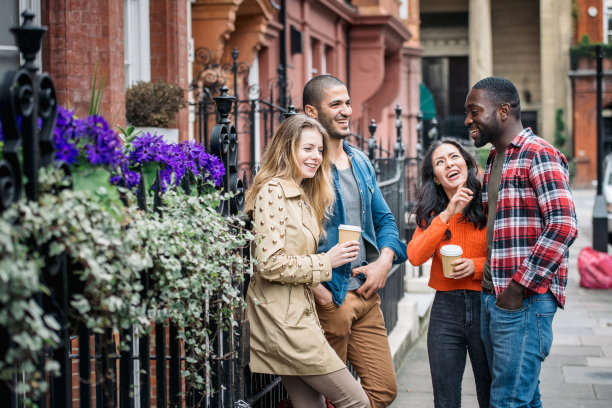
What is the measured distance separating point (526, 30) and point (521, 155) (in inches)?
1815

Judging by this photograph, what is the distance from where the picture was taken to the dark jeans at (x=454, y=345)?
163 inches

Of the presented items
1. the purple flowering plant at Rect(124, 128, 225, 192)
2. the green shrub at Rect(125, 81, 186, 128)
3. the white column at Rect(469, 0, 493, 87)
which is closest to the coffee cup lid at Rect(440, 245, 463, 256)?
the purple flowering plant at Rect(124, 128, 225, 192)

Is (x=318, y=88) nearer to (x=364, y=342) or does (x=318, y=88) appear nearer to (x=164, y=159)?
(x=364, y=342)

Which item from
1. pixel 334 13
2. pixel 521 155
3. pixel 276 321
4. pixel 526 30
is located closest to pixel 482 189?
pixel 521 155

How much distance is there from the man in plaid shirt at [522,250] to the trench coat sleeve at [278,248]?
842 mm

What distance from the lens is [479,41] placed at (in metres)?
41.9

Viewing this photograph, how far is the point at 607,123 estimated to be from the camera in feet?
135

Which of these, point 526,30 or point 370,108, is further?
point 526,30

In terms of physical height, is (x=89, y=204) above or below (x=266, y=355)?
above

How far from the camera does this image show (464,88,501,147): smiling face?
394cm

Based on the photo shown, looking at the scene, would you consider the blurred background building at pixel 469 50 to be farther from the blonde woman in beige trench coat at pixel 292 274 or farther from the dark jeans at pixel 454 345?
the blonde woman in beige trench coat at pixel 292 274

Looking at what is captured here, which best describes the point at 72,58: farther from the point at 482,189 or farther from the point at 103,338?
the point at 103,338

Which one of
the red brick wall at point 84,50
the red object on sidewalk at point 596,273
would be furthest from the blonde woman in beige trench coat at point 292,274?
the red object on sidewalk at point 596,273

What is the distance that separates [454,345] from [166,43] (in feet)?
17.2
